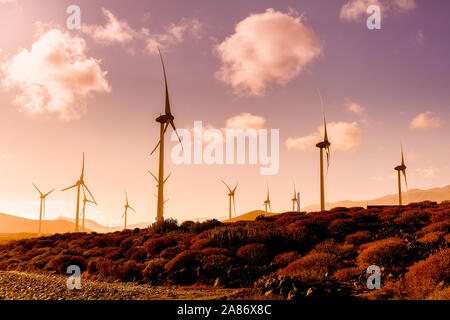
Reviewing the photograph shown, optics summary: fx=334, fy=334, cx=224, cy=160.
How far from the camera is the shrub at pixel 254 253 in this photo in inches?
672

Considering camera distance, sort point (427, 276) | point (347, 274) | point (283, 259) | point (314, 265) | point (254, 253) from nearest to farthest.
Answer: point (427, 276), point (347, 274), point (314, 265), point (283, 259), point (254, 253)

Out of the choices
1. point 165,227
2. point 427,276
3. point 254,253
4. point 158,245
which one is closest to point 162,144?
point 165,227

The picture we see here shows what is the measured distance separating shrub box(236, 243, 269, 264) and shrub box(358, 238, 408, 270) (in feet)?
15.5

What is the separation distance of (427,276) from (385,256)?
399cm

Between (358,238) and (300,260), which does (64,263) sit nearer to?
(300,260)

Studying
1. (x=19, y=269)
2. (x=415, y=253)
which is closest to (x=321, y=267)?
(x=415, y=253)

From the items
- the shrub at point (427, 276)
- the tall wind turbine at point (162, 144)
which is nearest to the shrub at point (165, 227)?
the tall wind turbine at point (162, 144)

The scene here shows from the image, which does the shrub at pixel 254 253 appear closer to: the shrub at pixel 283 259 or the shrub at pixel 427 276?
the shrub at pixel 283 259

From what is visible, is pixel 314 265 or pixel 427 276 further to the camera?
Answer: pixel 314 265

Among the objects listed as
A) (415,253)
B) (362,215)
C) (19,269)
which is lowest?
(19,269)

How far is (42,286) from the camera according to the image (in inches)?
551

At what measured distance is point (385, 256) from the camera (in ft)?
49.5
